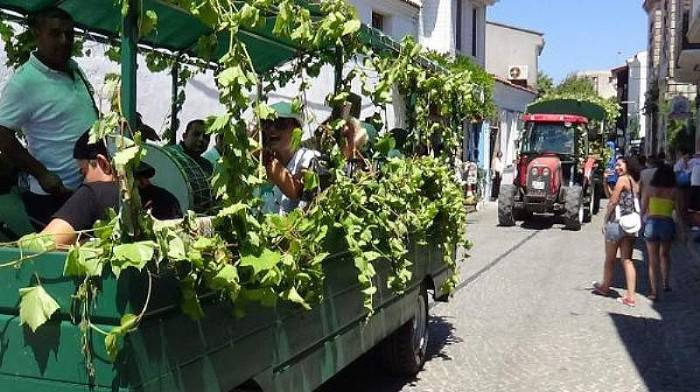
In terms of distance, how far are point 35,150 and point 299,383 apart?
70.2 inches

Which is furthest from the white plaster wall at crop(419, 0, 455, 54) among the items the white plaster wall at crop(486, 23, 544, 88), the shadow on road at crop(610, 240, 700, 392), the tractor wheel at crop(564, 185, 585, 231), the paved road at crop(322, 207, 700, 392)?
the white plaster wall at crop(486, 23, 544, 88)

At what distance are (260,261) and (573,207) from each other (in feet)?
52.4

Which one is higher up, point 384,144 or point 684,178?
point 384,144

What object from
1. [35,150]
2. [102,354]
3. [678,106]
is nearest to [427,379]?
[35,150]

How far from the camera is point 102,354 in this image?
8.87 ft

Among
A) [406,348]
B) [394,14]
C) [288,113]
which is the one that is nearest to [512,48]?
[394,14]

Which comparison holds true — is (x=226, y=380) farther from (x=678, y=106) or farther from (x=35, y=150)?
(x=678, y=106)

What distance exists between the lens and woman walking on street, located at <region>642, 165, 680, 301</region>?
10.0m

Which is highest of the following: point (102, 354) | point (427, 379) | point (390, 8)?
point (390, 8)

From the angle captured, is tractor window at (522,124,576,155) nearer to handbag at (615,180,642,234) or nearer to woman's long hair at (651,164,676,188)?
woman's long hair at (651,164,676,188)

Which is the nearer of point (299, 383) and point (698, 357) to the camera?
point (299, 383)

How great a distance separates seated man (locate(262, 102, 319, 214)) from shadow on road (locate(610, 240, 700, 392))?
340 cm

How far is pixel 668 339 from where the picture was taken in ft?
27.0

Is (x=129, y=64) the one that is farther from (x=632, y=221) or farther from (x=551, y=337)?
(x=632, y=221)
